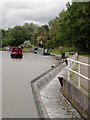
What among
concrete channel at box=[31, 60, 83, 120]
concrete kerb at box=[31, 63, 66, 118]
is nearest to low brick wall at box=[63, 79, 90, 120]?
concrete channel at box=[31, 60, 83, 120]

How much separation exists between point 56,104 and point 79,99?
171 centimetres

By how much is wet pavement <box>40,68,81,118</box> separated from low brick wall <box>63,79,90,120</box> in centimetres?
24

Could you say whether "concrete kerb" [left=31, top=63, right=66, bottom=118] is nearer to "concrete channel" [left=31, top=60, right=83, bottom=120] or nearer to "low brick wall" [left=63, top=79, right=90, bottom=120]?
"concrete channel" [left=31, top=60, right=83, bottom=120]

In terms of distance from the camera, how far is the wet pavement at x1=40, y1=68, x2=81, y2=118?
7559 millimetres

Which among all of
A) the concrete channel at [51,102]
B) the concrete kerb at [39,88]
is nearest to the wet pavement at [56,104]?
the concrete channel at [51,102]

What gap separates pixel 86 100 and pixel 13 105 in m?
3.49

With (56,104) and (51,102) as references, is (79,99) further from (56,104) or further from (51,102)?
(51,102)

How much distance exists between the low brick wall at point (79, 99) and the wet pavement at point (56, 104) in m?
0.24

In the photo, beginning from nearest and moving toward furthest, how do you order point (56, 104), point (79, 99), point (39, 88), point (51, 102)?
point (79, 99) < point (56, 104) < point (51, 102) < point (39, 88)

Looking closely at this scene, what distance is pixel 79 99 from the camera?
24.0 ft

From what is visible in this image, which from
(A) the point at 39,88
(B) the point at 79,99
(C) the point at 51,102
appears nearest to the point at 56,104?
(C) the point at 51,102

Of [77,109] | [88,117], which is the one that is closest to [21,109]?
[77,109]

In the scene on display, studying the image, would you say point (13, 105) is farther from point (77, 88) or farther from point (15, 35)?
point (15, 35)

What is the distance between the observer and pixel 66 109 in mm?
8148
